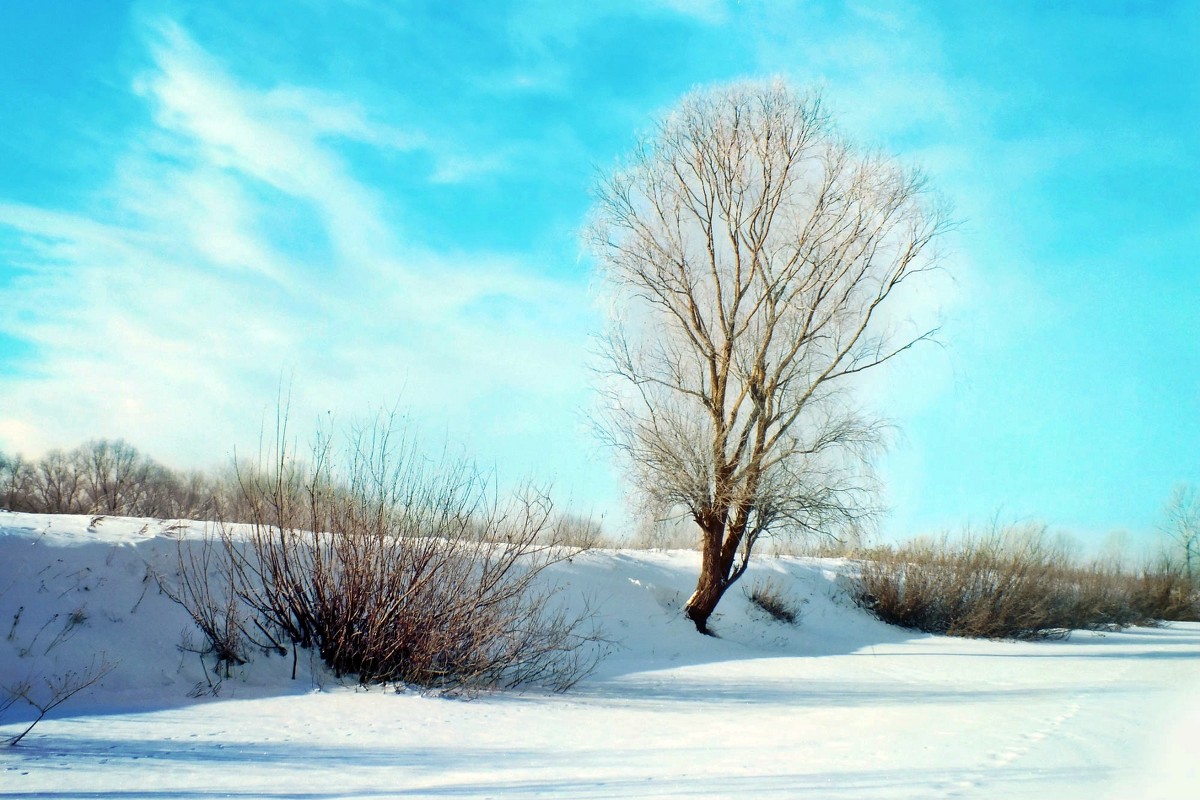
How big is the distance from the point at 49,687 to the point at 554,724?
470 cm

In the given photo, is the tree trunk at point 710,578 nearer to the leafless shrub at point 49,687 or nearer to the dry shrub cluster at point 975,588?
the dry shrub cluster at point 975,588

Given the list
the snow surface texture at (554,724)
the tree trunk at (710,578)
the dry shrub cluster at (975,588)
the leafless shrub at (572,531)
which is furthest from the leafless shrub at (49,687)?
the dry shrub cluster at (975,588)

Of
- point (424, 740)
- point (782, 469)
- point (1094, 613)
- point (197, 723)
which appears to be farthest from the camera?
point (1094, 613)

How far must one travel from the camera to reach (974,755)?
17.3ft

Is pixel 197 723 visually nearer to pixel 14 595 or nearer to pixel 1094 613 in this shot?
pixel 14 595

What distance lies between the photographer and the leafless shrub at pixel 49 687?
688 centimetres

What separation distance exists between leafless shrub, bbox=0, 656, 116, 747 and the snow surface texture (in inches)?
5.0

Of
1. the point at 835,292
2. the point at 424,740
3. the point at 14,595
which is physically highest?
the point at 835,292

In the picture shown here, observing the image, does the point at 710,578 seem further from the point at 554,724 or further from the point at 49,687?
the point at 49,687

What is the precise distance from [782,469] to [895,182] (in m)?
6.33

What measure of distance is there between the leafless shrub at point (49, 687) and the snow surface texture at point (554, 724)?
0.13 meters

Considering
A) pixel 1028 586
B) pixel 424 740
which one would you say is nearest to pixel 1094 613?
pixel 1028 586

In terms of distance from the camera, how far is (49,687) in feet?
24.2

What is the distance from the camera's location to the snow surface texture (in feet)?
14.7
